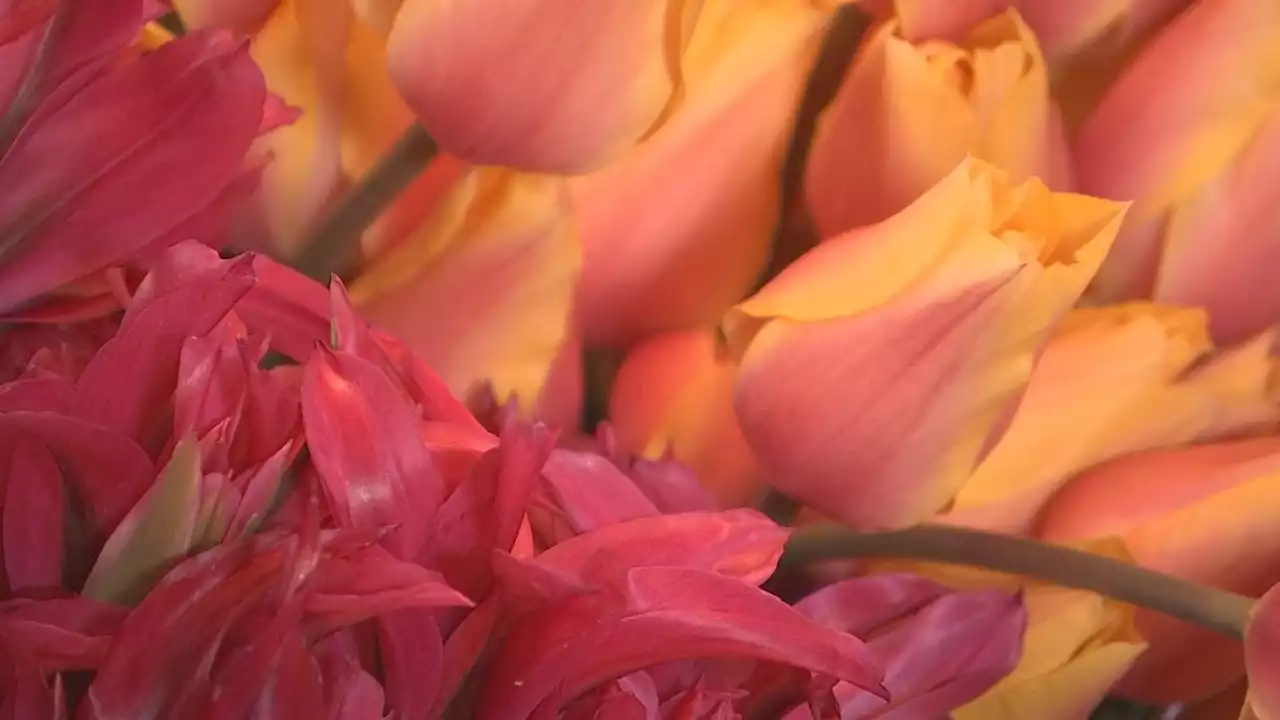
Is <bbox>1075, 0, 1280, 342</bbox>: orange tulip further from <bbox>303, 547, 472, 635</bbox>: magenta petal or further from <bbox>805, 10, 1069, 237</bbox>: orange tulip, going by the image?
<bbox>303, 547, 472, 635</bbox>: magenta petal

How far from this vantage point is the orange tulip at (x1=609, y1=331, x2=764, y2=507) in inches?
10.7

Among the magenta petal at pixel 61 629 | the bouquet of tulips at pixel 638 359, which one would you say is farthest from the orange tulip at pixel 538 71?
the magenta petal at pixel 61 629

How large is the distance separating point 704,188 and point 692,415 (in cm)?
5

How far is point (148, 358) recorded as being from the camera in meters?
0.17

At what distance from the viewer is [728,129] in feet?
A: 0.85

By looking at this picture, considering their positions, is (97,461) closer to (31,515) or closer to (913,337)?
(31,515)

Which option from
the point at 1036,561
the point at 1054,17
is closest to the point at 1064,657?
the point at 1036,561

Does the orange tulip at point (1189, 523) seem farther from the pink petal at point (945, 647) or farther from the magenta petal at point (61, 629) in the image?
the magenta petal at point (61, 629)

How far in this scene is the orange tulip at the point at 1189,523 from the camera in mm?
261

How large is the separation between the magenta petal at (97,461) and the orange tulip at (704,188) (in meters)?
0.11

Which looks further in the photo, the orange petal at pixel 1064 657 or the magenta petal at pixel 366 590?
the orange petal at pixel 1064 657

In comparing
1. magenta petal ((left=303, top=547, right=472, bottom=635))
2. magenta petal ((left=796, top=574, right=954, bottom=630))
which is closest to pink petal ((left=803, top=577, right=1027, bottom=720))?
magenta petal ((left=796, top=574, right=954, bottom=630))

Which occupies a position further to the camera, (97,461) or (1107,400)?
(1107,400)

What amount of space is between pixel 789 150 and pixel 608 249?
0.04m
